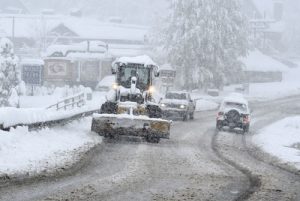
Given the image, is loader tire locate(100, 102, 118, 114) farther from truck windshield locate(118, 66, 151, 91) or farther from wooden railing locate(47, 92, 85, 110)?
wooden railing locate(47, 92, 85, 110)

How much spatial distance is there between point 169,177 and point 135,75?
1075 centimetres

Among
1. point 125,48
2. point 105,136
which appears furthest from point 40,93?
point 105,136

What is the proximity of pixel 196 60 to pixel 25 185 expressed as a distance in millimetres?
48405

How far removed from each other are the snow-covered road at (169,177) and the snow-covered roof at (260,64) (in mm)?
63447

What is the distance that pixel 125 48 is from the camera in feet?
283

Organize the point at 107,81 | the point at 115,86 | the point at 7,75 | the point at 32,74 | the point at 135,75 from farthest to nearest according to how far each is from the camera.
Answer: the point at 107,81, the point at 32,74, the point at 7,75, the point at 135,75, the point at 115,86

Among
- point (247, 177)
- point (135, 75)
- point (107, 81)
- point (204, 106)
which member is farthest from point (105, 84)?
point (247, 177)

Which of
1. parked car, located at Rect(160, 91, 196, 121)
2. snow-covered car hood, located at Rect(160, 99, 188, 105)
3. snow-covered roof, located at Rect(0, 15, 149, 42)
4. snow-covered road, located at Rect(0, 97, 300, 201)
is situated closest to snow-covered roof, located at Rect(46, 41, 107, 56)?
snow-covered roof, located at Rect(0, 15, 149, 42)

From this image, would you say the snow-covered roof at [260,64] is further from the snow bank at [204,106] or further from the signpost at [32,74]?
the snow bank at [204,106]

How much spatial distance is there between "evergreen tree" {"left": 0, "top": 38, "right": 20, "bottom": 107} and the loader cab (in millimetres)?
34615

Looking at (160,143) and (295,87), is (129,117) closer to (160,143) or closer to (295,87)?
(160,143)

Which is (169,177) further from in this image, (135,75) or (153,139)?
(135,75)

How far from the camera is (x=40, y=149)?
14398 millimetres

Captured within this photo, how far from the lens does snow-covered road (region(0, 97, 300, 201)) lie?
32.7 feet
